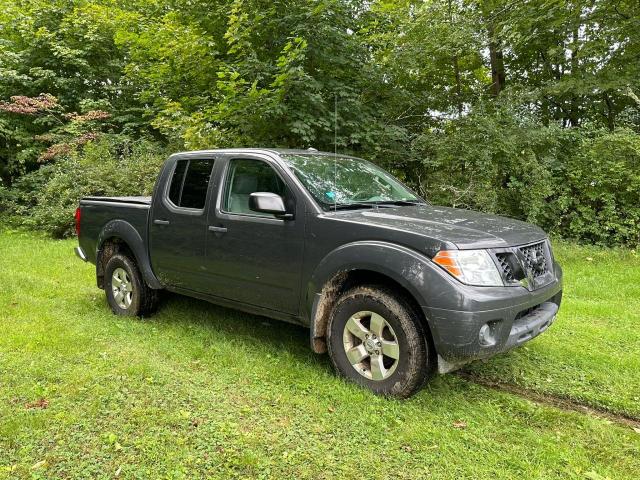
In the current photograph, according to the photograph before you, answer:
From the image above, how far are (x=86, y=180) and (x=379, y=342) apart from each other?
1103cm

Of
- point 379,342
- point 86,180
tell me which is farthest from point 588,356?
point 86,180

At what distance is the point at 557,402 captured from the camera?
11.4ft

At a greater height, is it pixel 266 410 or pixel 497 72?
pixel 497 72

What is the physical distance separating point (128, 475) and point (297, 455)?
892mm

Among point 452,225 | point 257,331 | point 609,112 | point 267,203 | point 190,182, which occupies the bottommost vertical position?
point 257,331

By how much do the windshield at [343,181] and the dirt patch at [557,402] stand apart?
164 centimetres

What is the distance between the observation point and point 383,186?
4.61 meters

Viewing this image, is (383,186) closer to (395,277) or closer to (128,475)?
(395,277)

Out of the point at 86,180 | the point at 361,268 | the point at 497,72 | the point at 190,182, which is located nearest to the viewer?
the point at 361,268

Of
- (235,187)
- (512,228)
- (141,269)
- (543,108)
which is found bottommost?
(141,269)

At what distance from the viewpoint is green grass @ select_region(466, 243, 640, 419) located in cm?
357

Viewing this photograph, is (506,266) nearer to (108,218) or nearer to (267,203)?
(267,203)

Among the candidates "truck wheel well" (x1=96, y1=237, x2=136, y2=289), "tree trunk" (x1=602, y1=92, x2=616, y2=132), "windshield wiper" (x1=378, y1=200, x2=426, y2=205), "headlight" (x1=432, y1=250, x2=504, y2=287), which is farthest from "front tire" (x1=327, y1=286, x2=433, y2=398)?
"tree trunk" (x1=602, y1=92, x2=616, y2=132)

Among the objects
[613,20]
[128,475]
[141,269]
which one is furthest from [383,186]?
[613,20]
